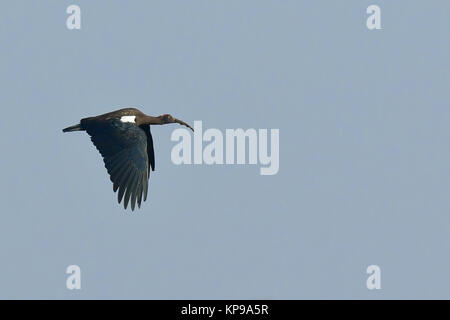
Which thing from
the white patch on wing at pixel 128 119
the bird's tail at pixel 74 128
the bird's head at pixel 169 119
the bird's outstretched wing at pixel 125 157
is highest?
the bird's head at pixel 169 119

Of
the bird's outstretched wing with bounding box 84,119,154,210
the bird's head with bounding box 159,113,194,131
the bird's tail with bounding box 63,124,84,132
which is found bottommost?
the bird's outstretched wing with bounding box 84,119,154,210

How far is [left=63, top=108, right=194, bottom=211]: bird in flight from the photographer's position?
21.6 m

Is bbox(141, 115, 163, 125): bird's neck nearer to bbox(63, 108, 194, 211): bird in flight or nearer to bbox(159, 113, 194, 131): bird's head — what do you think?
bbox(159, 113, 194, 131): bird's head

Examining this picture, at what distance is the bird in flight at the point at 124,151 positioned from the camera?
21.6m

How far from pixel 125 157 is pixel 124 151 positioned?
0.14 m

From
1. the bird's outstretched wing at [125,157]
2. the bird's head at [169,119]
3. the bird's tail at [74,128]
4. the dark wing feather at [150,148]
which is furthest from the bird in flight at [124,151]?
the bird's head at [169,119]

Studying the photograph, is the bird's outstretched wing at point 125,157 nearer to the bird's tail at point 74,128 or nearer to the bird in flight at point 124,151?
the bird in flight at point 124,151

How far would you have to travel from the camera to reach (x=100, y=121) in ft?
73.7

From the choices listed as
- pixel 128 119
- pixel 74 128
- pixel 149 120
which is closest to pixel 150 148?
pixel 149 120

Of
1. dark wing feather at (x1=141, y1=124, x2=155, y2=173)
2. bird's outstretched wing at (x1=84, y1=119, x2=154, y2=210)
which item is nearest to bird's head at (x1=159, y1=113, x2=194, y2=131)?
dark wing feather at (x1=141, y1=124, x2=155, y2=173)
